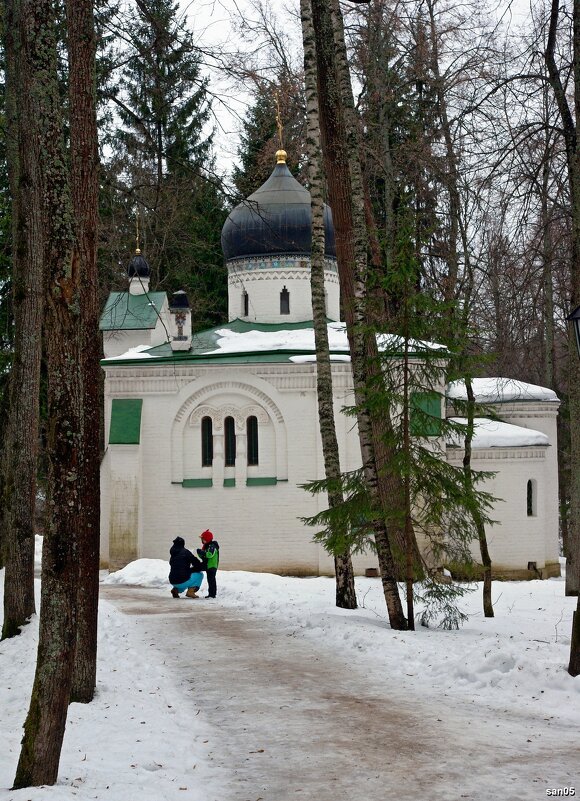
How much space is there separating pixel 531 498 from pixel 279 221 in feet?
32.2

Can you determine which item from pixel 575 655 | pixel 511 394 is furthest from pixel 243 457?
pixel 575 655

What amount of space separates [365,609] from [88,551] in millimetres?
6244

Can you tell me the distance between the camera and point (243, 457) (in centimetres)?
2589

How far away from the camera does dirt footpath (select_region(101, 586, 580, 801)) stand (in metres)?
6.21

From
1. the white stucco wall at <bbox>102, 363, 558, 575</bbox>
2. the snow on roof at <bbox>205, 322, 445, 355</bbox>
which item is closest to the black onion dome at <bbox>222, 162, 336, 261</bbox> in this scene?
the snow on roof at <bbox>205, 322, 445, 355</bbox>

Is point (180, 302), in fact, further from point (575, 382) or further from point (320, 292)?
point (320, 292)

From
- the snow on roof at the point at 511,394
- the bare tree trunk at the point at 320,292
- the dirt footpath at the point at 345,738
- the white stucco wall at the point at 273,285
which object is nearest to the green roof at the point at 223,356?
the white stucco wall at the point at 273,285

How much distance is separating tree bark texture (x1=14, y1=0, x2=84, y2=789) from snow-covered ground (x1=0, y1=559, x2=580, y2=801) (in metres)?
0.66

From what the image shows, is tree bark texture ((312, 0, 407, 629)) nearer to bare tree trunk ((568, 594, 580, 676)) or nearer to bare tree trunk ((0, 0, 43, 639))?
bare tree trunk ((568, 594, 580, 676))

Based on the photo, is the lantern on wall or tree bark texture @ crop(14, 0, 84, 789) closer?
tree bark texture @ crop(14, 0, 84, 789)

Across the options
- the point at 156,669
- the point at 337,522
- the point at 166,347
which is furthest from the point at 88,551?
the point at 166,347

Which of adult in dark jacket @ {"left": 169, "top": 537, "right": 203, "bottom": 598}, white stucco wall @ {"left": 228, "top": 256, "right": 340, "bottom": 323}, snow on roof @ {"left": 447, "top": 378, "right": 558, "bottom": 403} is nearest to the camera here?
adult in dark jacket @ {"left": 169, "top": 537, "right": 203, "bottom": 598}

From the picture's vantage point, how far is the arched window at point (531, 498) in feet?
88.2

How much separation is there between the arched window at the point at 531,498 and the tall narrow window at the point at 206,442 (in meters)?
8.16
